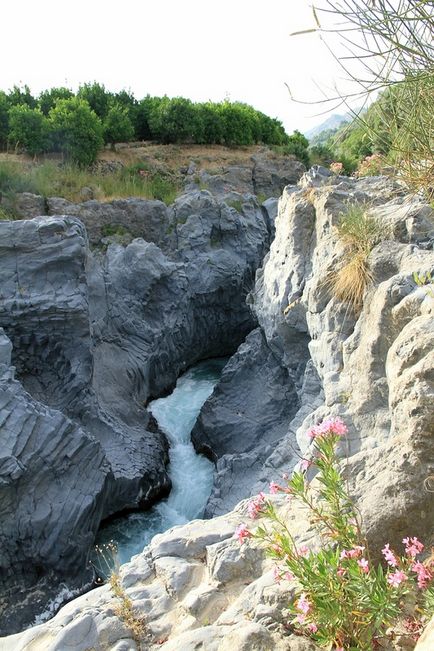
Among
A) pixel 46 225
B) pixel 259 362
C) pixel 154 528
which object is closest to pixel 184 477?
pixel 154 528

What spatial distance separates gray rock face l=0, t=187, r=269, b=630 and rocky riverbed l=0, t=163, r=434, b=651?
3 cm

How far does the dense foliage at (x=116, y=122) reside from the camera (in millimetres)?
15094

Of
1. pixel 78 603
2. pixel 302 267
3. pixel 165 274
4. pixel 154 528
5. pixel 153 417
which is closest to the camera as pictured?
pixel 78 603

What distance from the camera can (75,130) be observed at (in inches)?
596

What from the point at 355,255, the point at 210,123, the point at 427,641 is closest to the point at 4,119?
the point at 210,123

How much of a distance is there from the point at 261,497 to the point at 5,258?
22.7 ft

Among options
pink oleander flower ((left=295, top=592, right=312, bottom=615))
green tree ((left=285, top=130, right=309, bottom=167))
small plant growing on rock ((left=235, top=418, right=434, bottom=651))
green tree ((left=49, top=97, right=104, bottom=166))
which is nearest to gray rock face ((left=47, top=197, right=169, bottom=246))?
green tree ((left=49, top=97, right=104, bottom=166))

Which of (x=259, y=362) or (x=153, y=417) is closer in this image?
(x=259, y=362)

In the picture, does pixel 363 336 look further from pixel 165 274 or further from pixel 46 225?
pixel 165 274

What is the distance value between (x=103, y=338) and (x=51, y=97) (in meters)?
10.5

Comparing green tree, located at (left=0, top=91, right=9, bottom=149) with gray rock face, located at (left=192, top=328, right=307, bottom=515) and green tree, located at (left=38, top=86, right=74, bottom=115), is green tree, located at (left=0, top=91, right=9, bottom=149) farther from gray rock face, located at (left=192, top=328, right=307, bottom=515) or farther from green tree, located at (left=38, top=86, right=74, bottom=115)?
gray rock face, located at (left=192, top=328, right=307, bottom=515)

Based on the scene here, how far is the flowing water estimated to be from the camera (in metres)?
7.98

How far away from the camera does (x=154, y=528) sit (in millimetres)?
8125

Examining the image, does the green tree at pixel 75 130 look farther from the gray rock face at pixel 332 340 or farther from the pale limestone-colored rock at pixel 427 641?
the pale limestone-colored rock at pixel 427 641
